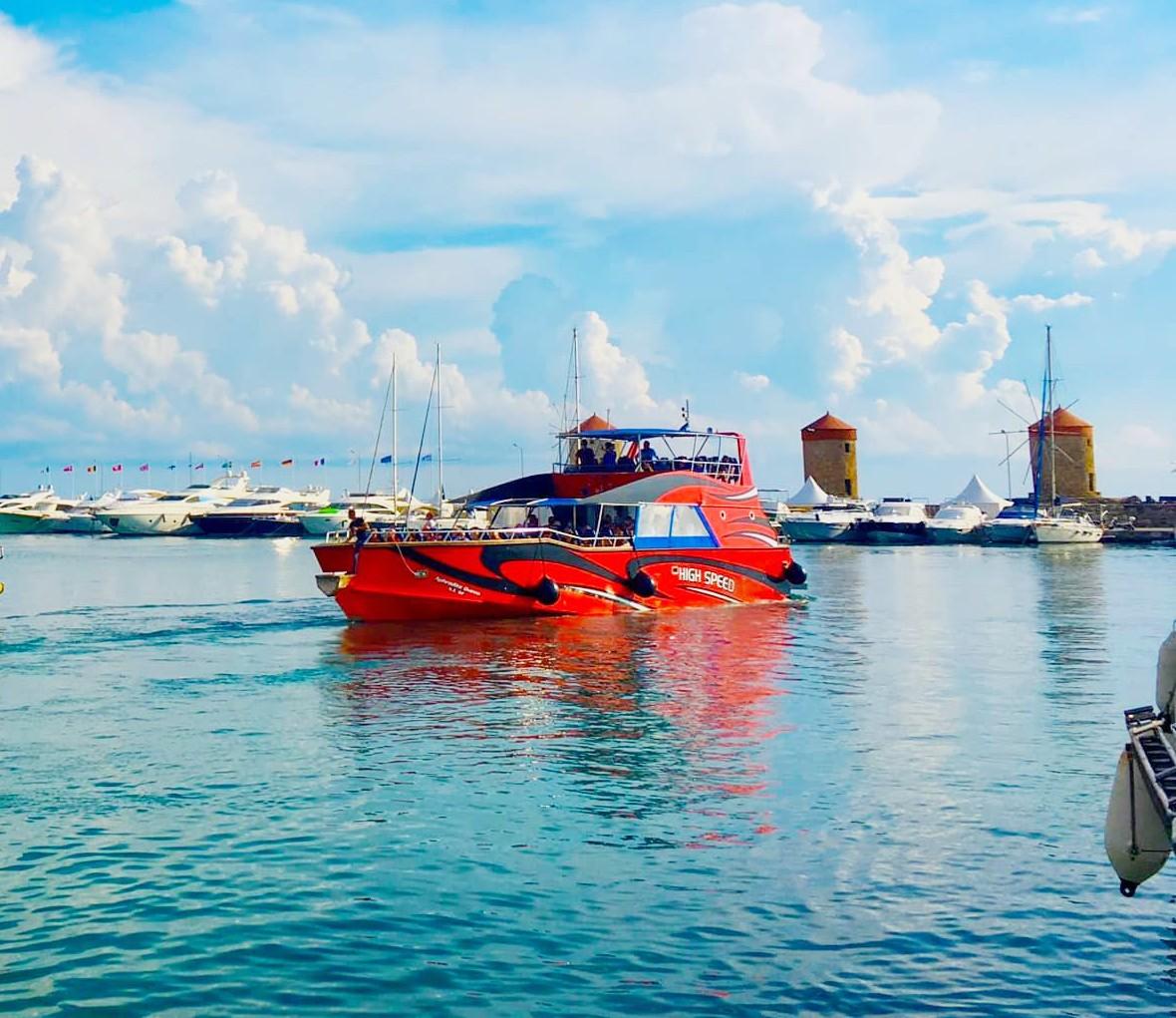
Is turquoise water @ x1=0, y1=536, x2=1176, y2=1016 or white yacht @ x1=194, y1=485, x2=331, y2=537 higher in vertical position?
white yacht @ x1=194, y1=485, x2=331, y2=537

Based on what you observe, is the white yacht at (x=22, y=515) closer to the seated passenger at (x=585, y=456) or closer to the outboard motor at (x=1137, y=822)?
the seated passenger at (x=585, y=456)

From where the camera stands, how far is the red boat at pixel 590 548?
31375 mm

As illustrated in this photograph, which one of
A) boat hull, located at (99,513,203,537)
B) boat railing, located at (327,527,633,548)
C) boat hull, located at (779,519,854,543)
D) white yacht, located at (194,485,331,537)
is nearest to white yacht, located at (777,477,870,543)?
boat hull, located at (779,519,854,543)

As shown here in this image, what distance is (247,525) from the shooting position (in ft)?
390

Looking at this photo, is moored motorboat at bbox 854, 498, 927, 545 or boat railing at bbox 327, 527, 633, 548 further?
moored motorboat at bbox 854, 498, 927, 545

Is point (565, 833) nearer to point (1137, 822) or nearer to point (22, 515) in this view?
point (1137, 822)

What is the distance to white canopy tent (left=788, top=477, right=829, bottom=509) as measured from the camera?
11762cm

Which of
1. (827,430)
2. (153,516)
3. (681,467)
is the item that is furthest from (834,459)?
(681,467)

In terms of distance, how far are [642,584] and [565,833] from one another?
20946 millimetres

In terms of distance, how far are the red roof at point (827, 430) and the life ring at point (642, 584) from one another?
320ft

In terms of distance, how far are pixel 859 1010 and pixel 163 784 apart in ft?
30.3

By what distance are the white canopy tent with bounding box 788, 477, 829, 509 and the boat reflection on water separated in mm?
84651

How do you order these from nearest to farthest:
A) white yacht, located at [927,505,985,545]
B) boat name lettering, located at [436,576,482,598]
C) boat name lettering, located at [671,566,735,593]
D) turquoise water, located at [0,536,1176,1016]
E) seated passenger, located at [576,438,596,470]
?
turquoise water, located at [0,536,1176,1016], boat name lettering, located at [436,576,482,598], boat name lettering, located at [671,566,735,593], seated passenger, located at [576,438,596,470], white yacht, located at [927,505,985,545]

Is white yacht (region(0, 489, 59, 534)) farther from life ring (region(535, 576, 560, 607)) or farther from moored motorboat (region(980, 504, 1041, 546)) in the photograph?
life ring (region(535, 576, 560, 607))
